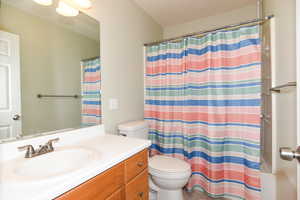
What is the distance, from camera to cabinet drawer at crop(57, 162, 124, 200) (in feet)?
2.01

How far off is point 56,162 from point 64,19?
1.07 meters

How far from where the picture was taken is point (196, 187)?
5.56 feet

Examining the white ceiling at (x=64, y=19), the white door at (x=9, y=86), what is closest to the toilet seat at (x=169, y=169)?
the white door at (x=9, y=86)

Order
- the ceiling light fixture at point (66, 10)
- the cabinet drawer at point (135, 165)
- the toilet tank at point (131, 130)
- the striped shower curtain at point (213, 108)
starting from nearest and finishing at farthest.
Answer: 1. the cabinet drawer at point (135, 165)
2. the ceiling light fixture at point (66, 10)
3. the striped shower curtain at point (213, 108)
4. the toilet tank at point (131, 130)

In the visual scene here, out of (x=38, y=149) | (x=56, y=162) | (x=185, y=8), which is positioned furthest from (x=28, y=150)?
(x=185, y=8)

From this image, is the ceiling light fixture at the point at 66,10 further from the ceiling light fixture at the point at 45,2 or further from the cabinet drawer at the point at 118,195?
the cabinet drawer at the point at 118,195

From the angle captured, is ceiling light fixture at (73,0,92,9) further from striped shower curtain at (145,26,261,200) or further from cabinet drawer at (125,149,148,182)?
cabinet drawer at (125,149,148,182)

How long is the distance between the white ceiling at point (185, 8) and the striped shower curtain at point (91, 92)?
1211 mm

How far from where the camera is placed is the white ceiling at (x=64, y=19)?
36.6 inches

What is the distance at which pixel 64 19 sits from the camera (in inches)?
45.2

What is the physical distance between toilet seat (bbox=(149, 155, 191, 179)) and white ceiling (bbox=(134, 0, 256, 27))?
2.01 meters

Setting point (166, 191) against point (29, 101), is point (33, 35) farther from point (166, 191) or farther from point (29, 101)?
point (166, 191)

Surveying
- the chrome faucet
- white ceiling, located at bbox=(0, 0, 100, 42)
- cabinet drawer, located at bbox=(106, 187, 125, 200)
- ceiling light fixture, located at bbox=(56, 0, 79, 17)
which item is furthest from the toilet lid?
ceiling light fixture, located at bbox=(56, 0, 79, 17)

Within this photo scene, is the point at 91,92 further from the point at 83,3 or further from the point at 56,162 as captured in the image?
the point at 83,3
